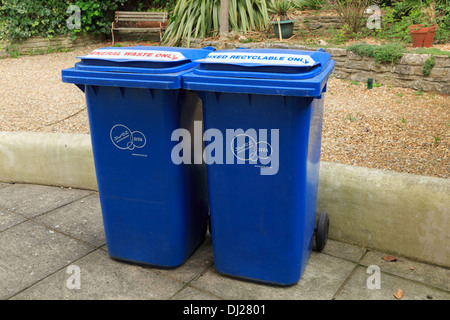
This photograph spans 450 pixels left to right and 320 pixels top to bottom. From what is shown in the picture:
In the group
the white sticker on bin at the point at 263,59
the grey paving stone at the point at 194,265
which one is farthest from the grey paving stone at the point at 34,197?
the white sticker on bin at the point at 263,59

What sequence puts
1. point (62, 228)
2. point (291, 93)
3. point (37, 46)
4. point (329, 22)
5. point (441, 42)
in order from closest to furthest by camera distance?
1. point (291, 93)
2. point (62, 228)
3. point (441, 42)
4. point (329, 22)
5. point (37, 46)

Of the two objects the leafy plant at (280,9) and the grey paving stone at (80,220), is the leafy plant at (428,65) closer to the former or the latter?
the leafy plant at (280,9)

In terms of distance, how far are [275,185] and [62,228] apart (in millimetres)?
1932

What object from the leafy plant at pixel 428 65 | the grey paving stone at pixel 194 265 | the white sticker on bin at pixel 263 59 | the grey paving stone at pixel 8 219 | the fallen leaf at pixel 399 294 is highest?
the white sticker on bin at pixel 263 59

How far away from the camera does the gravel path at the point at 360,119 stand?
4418mm

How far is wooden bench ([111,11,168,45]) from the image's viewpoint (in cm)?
1111

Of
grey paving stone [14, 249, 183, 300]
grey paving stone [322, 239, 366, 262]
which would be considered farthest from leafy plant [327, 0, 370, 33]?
grey paving stone [14, 249, 183, 300]

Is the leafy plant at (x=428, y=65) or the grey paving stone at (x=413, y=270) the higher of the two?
the leafy plant at (x=428, y=65)

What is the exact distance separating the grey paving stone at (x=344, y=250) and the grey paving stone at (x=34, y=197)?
2.29 metres

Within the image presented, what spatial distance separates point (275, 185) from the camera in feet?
8.26

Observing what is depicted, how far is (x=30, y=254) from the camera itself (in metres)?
3.14

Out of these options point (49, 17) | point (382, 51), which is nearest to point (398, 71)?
point (382, 51)

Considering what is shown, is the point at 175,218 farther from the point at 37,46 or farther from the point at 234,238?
the point at 37,46

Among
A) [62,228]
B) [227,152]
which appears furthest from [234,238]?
[62,228]
